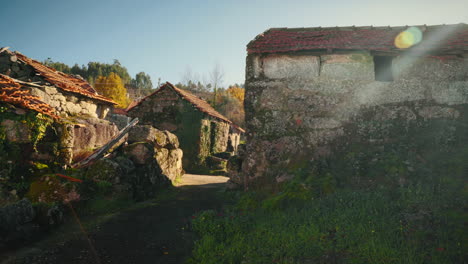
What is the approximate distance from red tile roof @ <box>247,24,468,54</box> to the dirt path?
4.85 metres

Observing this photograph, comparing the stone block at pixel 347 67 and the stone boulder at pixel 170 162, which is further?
the stone boulder at pixel 170 162

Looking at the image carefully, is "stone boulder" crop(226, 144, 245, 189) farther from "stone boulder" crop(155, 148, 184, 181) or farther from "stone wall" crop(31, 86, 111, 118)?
"stone wall" crop(31, 86, 111, 118)

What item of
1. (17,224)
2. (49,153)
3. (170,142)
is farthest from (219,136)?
(17,224)

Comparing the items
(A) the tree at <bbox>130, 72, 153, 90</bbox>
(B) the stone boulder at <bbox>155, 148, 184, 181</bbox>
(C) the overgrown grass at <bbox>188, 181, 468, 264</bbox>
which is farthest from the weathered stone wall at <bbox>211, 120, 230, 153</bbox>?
(A) the tree at <bbox>130, 72, 153, 90</bbox>

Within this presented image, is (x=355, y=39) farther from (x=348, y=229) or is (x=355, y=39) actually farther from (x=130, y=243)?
(x=130, y=243)

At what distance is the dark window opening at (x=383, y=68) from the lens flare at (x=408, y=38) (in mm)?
430

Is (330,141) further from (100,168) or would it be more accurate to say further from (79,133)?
(79,133)

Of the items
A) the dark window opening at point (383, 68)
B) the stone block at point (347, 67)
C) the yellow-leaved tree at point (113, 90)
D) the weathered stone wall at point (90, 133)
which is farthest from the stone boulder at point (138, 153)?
the yellow-leaved tree at point (113, 90)

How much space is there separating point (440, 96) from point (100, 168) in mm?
8997

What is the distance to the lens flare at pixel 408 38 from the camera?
6896 millimetres

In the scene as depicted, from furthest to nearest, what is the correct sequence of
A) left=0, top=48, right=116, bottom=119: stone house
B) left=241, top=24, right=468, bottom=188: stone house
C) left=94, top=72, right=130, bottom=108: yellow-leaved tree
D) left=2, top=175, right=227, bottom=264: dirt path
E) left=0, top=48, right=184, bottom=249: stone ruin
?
left=94, top=72, right=130, bottom=108: yellow-leaved tree → left=0, top=48, right=116, bottom=119: stone house → left=241, top=24, right=468, bottom=188: stone house → left=0, top=48, right=184, bottom=249: stone ruin → left=2, top=175, right=227, bottom=264: dirt path

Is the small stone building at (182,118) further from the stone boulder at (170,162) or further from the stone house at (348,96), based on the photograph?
the stone house at (348,96)

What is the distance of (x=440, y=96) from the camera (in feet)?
21.2

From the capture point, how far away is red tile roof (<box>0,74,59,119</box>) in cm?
662
